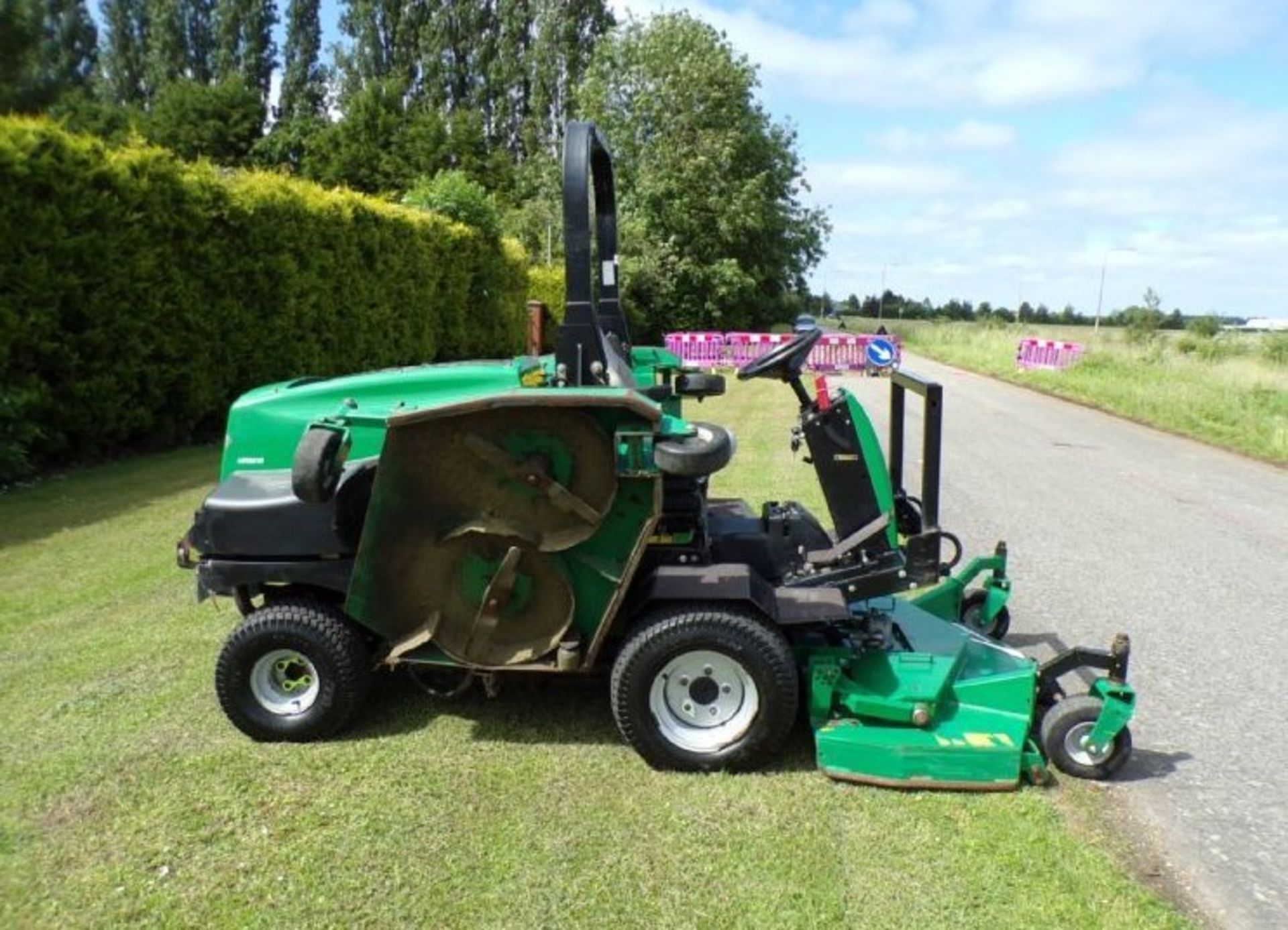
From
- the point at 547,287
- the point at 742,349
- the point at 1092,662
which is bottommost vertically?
the point at 1092,662

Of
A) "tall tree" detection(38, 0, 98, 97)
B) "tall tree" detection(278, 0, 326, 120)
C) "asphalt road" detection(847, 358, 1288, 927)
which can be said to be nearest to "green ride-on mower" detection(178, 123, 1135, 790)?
"asphalt road" detection(847, 358, 1288, 927)

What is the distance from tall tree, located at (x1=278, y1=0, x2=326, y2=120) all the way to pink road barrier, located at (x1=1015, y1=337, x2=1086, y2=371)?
35.7 metres

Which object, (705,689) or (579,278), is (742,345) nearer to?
(579,278)

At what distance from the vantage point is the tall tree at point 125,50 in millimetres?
49094

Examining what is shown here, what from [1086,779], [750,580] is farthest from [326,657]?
[1086,779]

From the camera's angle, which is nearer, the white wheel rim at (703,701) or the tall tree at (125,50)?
the white wheel rim at (703,701)

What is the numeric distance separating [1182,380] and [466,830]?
20.2m

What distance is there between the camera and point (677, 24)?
116ft

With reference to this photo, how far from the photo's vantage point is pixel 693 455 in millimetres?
3344

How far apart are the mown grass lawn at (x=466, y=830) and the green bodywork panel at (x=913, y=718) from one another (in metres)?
0.08

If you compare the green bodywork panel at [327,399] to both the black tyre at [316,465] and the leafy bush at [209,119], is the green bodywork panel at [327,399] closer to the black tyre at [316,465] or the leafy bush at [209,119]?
the black tyre at [316,465]

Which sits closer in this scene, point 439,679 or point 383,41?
point 439,679

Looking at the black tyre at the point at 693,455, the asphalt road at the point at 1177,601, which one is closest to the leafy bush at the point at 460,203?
the asphalt road at the point at 1177,601

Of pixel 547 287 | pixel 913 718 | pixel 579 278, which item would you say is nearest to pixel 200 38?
pixel 547 287
